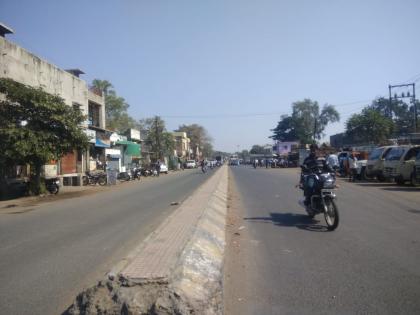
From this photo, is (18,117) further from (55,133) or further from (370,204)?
(370,204)

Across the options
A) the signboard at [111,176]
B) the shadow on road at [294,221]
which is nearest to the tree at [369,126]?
the signboard at [111,176]

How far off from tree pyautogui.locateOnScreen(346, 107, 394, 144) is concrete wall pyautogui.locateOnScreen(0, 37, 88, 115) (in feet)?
131

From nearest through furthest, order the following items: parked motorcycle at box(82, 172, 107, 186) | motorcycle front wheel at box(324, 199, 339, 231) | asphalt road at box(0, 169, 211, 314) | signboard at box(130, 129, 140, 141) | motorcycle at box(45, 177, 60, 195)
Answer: asphalt road at box(0, 169, 211, 314), motorcycle front wheel at box(324, 199, 339, 231), motorcycle at box(45, 177, 60, 195), parked motorcycle at box(82, 172, 107, 186), signboard at box(130, 129, 140, 141)

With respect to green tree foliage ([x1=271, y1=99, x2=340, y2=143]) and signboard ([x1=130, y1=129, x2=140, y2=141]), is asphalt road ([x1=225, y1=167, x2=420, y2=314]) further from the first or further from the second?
green tree foliage ([x1=271, y1=99, x2=340, y2=143])

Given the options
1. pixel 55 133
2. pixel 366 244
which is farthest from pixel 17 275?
pixel 55 133

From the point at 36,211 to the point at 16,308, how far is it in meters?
10.4

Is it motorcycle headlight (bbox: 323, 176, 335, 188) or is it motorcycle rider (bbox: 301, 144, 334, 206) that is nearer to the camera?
motorcycle headlight (bbox: 323, 176, 335, 188)

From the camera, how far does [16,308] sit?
4785 mm

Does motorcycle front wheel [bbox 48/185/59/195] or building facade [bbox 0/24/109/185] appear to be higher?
building facade [bbox 0/24/109/185]

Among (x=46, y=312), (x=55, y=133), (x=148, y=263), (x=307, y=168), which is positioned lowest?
(x=46, y=312)

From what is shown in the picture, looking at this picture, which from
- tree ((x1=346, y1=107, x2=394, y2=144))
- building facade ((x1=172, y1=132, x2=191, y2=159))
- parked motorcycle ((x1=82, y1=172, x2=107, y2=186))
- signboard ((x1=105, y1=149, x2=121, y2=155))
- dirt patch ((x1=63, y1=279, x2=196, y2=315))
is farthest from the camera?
building facade ((x1=172, y1=132, x2=191, y2=159))

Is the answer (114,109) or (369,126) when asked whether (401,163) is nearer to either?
(369,126)

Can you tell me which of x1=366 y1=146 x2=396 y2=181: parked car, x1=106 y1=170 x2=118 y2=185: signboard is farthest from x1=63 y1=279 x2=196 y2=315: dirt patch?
x1=106 y1=170 x2=118 y2=185: signboard

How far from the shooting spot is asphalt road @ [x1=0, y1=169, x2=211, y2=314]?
5.22 metres
